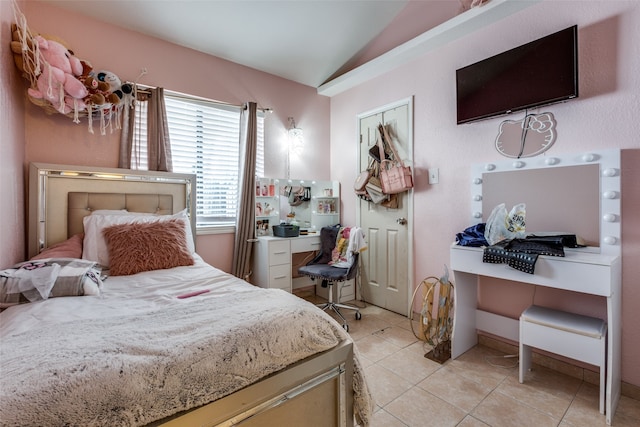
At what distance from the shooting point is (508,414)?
1621 mm

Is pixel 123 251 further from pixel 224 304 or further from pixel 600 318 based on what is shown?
pixel 600 318

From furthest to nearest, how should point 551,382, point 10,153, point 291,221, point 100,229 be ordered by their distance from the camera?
point 291,221 < point 100,229 < point 551,382 < point 10,153

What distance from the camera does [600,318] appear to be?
6.07 ft

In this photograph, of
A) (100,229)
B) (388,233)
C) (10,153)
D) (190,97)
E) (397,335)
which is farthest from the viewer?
(388,233)

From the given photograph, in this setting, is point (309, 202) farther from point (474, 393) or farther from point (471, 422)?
point (471, 422)

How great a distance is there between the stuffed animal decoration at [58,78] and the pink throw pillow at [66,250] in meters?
0.93

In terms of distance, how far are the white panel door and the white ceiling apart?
882 millimetres

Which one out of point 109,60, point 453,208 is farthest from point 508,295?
point 109,60

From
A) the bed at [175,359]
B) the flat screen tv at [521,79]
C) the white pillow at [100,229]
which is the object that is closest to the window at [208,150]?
the white pillow at [100,229]

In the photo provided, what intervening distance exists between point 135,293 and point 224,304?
2.12ft

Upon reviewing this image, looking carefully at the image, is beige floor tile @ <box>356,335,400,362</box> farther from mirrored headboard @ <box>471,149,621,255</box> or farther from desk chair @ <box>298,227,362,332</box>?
mirrored headboard @ <box>471,149,621,255</box>

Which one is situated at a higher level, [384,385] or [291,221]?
[291,221]

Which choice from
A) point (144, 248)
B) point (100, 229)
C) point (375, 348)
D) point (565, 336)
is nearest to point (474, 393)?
point (565, 336)

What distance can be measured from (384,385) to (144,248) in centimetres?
187
